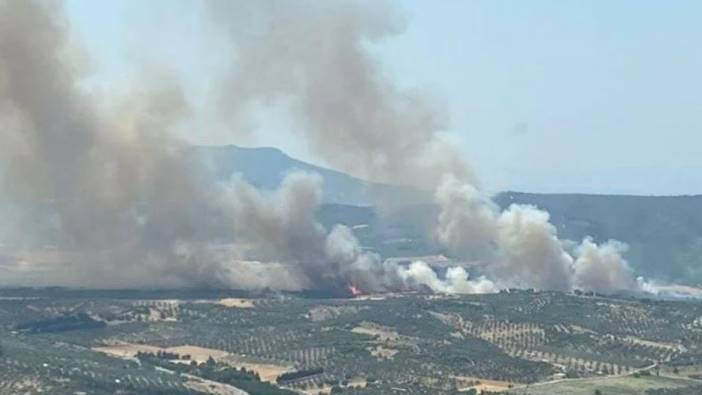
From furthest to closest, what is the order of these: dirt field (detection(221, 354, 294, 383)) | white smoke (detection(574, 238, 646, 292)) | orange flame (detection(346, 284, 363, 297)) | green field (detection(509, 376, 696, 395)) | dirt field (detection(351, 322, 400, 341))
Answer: white smoke (detection(574, 238, 646, 292)) → orange flame (detection(346, 284, 363, 297)) → dirt field (detection(351, 322, 400, 341)) → dirt field (detection(221, 354, 294, 383)) → green field (detection(509, 376, 696, 395))

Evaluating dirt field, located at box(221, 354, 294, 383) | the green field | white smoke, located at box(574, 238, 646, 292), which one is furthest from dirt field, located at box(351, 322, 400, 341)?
white smoke, located at box(574, 238, 646, 292)

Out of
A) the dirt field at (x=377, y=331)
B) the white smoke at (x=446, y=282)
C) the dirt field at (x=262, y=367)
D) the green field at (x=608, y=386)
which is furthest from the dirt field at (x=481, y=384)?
the white smoke at (x=446, y=282)

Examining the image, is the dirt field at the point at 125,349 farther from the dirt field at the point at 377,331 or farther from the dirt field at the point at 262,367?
the dirt field at the point at 377,331

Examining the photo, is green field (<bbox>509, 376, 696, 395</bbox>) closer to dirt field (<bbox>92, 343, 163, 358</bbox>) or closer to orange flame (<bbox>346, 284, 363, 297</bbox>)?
dirt field (<bbox>92, 343, 163, 358</bbox>)

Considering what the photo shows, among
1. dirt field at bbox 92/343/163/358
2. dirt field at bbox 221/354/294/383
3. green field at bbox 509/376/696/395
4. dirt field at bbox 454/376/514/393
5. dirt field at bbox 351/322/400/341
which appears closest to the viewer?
green field at bbox 509/376/696/395

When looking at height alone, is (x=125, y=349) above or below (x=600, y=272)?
below

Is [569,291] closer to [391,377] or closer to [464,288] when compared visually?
[464,288]

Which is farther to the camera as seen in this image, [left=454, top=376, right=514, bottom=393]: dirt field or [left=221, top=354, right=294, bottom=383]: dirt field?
[left=221, top=354, right=294, bottom=383]: dirt field

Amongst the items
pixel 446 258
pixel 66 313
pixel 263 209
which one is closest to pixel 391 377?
pixel 66 313

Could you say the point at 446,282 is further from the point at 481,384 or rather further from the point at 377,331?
the point at 481,384

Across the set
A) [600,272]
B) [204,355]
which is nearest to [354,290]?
[600,272]

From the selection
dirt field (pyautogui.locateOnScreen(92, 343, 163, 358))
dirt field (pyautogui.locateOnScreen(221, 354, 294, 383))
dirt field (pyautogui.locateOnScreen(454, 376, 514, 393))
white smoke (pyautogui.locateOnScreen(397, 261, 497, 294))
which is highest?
white smoke (pyautogui.locateOnScreen(397, 261, 497, 294))
